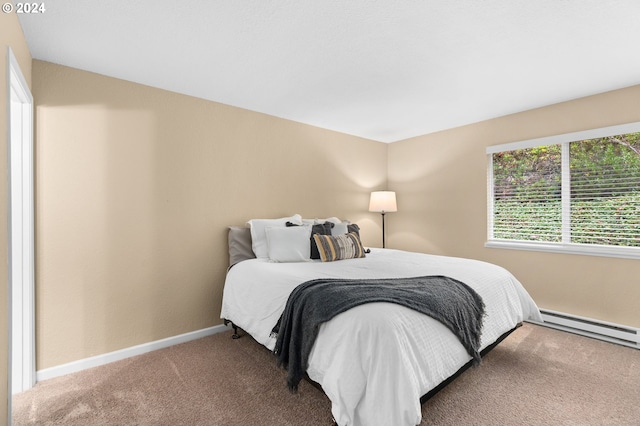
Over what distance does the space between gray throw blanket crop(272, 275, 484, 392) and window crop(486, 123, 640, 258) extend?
2.01 metres

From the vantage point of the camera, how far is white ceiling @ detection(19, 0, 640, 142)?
1870 millimetres

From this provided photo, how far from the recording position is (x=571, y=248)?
3.34 meters

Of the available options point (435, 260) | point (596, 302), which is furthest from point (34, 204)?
point (596, 302)

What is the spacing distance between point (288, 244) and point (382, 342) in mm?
1675

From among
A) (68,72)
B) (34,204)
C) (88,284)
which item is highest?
(68,72)

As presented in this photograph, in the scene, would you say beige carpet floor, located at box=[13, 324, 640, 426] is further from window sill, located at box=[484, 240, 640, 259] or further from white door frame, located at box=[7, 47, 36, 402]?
window sill, located at box=[484, 240, 640, 259]

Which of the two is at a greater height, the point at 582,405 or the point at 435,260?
the point at 435,260

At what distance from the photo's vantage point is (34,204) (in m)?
2.36

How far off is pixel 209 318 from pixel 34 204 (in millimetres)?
1744

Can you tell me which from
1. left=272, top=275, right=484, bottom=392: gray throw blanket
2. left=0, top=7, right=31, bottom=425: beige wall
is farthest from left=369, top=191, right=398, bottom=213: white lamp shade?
left=0, top=7, right=31, bottom=425: beige wall

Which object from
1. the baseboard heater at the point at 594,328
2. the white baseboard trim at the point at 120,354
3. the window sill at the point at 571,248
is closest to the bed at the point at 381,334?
the white baseboard trim at the point at 120,354

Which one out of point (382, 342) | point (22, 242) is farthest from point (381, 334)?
point (22, 242)

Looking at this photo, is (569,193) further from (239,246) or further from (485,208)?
(239,246)

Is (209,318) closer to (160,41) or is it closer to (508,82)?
(160,41)
